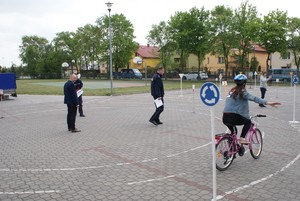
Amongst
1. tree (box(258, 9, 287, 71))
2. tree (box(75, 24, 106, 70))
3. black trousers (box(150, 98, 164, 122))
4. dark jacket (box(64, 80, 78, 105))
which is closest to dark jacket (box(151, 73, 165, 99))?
black trousers (box(150, 98, 164, 122))

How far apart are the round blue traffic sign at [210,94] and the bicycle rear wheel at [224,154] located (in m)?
1.51

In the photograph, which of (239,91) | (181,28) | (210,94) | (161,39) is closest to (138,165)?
(239,91)

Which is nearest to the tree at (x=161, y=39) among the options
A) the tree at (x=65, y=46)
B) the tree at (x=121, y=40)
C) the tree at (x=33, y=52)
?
the tree at (x=121, y=40)

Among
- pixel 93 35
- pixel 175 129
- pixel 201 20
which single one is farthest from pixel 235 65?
pixel 175 129

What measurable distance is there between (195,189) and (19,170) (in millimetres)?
3541

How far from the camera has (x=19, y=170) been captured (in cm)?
605

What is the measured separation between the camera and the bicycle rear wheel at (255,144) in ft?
21.2

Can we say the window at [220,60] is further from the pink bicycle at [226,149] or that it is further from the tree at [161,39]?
the pink bicycle at [226,149]

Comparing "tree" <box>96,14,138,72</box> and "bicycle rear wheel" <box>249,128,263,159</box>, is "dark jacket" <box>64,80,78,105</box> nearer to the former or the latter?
"bicycle rear wheel" <box>249,128,263,159</box>

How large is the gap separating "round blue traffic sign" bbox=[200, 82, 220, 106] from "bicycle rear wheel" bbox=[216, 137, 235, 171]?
151 centimetres

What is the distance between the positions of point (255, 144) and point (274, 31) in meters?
36.5

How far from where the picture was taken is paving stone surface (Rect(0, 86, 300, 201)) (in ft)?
15.9

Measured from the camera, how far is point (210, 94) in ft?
14.2

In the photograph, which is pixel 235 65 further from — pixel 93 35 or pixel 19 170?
pixel 19 170
